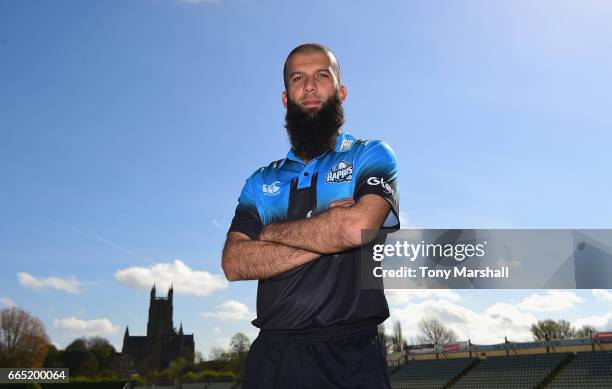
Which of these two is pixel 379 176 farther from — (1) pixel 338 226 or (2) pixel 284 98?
(2) pixel 284 98

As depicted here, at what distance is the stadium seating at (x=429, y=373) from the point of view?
4154 cm

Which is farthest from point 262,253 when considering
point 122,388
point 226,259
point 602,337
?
point 122,388

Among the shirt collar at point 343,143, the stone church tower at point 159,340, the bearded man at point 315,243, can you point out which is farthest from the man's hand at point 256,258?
the stone church tower at point 159,340

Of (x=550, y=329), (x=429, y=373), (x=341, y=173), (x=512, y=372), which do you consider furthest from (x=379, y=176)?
(x=550, y=329)

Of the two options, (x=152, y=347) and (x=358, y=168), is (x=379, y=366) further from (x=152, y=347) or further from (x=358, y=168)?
(x=152, y=347)

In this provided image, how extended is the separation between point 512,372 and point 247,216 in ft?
130

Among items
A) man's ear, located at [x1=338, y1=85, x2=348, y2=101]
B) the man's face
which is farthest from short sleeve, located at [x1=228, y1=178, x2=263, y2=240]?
man's ear, located at [x1=338, y1=85, x2=348, y2=101]

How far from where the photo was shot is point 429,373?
44.0 m

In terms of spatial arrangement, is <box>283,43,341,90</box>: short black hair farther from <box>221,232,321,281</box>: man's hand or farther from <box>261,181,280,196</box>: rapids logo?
<box>221,232,321,281</box>: man's hand

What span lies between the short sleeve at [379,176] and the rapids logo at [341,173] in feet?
0.16

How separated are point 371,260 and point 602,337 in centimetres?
4235

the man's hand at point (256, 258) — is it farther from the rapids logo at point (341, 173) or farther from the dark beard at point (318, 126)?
the dark beard at point (318, 126)

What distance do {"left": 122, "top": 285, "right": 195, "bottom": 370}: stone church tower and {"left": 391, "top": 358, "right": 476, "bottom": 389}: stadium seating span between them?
112315 millimetres

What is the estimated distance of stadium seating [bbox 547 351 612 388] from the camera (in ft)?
109
